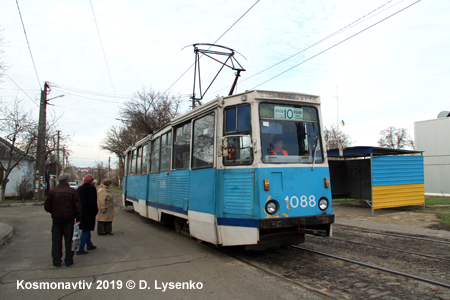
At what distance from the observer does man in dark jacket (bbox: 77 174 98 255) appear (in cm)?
683

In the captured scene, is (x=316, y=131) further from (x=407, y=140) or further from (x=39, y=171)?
(x=407, y=140)

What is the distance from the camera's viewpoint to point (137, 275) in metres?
5.17

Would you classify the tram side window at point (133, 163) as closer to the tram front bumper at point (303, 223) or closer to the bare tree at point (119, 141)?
the tram front bumper at point (303, 223)

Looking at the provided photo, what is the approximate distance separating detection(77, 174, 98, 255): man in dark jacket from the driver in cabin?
4.08 meters

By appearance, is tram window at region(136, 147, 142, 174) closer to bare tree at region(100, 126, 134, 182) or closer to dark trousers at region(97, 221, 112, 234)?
dark trousers at region(97, 221, 112, 234)

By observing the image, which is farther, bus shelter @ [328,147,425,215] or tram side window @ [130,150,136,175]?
tram side window @ [130,150,136,175]

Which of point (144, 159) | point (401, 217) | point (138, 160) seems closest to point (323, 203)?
point (144, 159)

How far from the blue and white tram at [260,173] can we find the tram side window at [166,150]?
211 cm

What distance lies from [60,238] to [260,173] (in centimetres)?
374

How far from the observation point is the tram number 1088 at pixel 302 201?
5.60 meters

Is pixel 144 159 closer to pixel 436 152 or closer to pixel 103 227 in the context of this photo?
pixel 103 227

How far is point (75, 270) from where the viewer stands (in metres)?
5.52

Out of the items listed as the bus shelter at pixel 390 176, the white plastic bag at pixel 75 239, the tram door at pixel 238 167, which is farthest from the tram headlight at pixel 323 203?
the bus shelter at pixel 390 176

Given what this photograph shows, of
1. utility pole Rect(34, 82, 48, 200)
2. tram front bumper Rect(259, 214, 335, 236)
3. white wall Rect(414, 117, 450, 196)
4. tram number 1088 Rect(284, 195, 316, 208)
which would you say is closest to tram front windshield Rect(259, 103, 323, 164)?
tram number 1088 Rect(284, 195, 316, 208)
